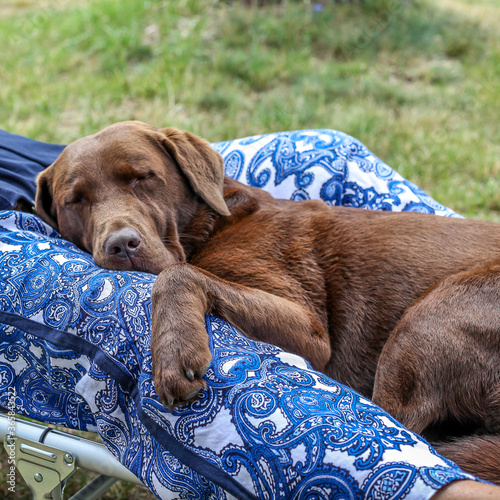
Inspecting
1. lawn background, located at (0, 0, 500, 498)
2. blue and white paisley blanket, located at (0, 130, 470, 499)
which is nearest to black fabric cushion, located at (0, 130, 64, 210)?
blue and white paisley blanket, located at (0, 130, 470, 499)

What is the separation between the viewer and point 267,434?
1.64 meters

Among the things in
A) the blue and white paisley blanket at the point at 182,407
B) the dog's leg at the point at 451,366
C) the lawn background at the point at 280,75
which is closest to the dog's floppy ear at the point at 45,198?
the blue and white paisley blanket at the point at 182,407

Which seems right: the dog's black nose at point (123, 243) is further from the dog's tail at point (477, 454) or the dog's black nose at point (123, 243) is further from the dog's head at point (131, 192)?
the dog's tail at point (477, 454)

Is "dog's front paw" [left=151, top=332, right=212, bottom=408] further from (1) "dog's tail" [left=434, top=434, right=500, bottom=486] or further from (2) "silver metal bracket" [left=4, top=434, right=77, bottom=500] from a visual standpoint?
(1) "dog's tail" [left=434, top=434, right=500, bottom=486]

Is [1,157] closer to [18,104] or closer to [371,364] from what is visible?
[371,364]

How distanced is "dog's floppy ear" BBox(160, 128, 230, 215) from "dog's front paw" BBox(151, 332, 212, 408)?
3.00ft

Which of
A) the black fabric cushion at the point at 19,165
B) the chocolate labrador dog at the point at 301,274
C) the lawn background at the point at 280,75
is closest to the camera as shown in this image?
the chocolate labrador dog at the point at 301,274

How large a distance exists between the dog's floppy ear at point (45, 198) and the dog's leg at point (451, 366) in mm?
1571

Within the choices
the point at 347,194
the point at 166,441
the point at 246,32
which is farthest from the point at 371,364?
the point at 246,32

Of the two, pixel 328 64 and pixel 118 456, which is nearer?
pixel 118 456

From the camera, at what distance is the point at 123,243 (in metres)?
2.18

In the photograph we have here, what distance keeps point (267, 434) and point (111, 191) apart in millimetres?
1213

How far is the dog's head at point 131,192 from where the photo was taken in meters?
2.24

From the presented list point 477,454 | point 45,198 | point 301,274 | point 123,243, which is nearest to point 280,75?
point 45,198
